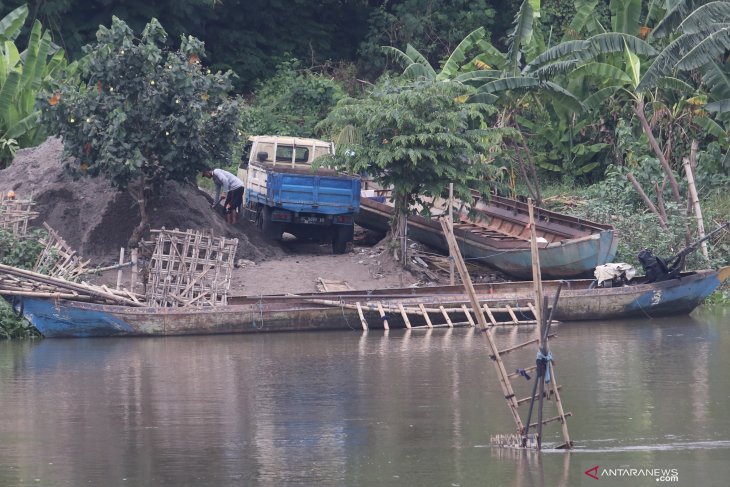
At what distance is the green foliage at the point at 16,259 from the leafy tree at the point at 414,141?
5532 mm

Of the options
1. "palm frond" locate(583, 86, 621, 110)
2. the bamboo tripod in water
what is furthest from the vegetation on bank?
the bamboo tripod in water

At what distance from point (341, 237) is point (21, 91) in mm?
7222

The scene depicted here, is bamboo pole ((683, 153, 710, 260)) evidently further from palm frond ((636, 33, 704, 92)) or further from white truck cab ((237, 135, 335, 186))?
white truck cab ((237, 135, 335, 186))

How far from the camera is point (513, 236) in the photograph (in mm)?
23016

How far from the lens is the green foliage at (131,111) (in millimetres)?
19688

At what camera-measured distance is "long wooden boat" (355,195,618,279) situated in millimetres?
21000

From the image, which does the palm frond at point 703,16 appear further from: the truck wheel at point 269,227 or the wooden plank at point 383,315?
the truck wheel at point 269,227

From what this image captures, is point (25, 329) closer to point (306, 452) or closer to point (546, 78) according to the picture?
point (306, 452)

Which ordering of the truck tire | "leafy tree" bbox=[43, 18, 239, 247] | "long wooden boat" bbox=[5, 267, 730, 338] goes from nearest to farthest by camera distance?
"long wooden boat" bbox=[5, 267, 730, 338] → "leafy tree" bbox=[43, 18, 239, 247] → the truck tire

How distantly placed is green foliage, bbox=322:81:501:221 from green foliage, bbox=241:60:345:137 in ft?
24.0

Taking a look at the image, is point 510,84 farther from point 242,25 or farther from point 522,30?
point 242,25

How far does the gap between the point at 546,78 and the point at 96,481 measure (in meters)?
15.7

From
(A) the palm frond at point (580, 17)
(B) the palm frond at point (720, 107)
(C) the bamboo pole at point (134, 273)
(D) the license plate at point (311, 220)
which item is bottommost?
(C) the bamboo pole at point (134, 273)

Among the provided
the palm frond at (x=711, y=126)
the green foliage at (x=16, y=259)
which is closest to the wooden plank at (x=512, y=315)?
the palm frond at (x=711, y=126)
